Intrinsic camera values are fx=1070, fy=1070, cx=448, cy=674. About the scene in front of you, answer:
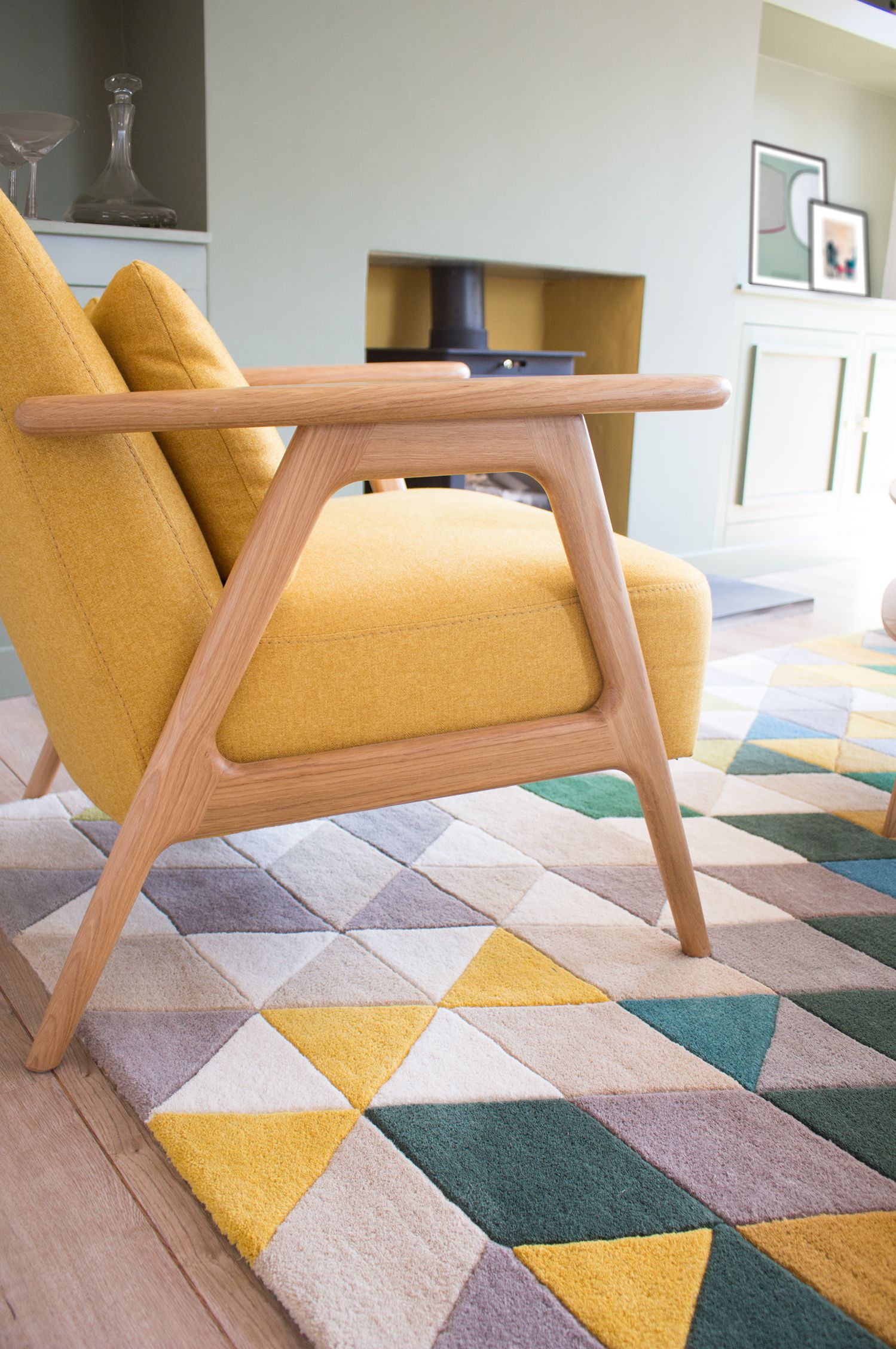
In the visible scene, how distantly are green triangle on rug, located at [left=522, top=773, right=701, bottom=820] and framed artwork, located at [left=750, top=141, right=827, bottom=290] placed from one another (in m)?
2.75

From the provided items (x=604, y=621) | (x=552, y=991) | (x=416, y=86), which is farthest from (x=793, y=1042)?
(x=416, y=86)

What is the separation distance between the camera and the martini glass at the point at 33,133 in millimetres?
2092

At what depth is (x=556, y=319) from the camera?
358cm

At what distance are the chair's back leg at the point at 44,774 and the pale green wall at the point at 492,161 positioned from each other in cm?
113

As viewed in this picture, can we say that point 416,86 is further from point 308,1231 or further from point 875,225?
point 875,225

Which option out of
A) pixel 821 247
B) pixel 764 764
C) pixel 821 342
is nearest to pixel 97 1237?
pixel 764 764

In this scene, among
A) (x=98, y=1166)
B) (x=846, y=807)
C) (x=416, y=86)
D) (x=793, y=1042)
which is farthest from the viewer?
(x=416, y=86)

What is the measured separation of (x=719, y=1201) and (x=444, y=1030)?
1.11 feet

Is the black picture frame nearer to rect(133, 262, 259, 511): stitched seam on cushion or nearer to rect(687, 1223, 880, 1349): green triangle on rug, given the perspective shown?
rect(133, 262, 259, 511): stitched seam on cushion

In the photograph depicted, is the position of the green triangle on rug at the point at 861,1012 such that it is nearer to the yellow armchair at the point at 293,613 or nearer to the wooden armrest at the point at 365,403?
the yellow armchair at the point at 293,613

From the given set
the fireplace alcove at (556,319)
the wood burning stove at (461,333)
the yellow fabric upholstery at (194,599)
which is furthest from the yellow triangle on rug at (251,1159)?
the fireplace alcove at (556,319)

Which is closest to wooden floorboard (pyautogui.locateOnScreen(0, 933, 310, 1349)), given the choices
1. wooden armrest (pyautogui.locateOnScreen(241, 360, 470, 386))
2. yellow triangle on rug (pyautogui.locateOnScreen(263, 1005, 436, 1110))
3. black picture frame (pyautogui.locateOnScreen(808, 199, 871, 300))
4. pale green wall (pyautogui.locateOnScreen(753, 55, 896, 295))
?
yellow triangle on rug (pyautogui.locateOnScreen(263, 1005, 436, 1110))

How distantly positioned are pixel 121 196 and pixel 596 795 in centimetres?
159

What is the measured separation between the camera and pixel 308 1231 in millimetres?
882
